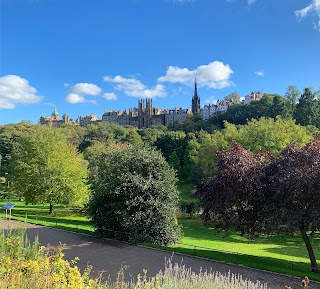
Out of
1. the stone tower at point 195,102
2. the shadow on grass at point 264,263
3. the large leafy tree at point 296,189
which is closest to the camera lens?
Result: the shadow on grass at point 264,263

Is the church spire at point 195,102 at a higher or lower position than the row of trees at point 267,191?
higher

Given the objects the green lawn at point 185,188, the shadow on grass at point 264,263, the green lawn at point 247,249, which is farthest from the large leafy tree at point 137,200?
the green lawn at point 185,188

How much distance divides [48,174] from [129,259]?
18880mm

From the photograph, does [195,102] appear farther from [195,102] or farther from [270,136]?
[270,136]

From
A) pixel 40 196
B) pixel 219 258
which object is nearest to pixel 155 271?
pixel 219 258

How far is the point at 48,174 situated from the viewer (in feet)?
98.7

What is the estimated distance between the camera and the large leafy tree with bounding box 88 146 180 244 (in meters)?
16.9

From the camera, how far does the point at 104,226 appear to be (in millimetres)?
17938

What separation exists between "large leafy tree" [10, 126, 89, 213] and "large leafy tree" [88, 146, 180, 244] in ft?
40.0

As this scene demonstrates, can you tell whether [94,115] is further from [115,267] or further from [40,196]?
[115,267]

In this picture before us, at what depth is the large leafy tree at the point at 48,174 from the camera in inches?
1167

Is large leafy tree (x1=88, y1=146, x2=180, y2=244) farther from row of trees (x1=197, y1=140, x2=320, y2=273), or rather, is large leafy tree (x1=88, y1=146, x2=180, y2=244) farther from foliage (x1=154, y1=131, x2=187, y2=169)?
foliage (x1=154, y1=131, x2=187, y2=169)

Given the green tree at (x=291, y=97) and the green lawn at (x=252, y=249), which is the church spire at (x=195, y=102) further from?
the green lawn at (x=252, y=249)

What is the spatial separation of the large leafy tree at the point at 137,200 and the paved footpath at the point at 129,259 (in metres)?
0.97
